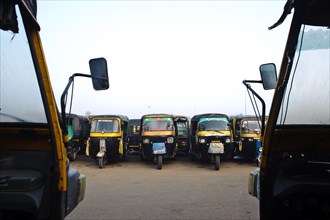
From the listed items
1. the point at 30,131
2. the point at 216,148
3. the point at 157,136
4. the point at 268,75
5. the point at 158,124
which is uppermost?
the point at 268,75

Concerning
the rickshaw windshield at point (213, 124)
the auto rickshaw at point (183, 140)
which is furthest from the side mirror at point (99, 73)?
the auto rickshaw at point (183, 140)

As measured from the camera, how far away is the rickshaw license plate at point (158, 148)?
44.1 feet

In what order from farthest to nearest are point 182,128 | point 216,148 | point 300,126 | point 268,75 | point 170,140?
point 182,128 → point 170,140 → point 216,148 → point 268,75 → point 300,126

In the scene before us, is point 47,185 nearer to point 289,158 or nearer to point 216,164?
point 289,158

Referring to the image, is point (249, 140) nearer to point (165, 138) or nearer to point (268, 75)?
point (165, 138)

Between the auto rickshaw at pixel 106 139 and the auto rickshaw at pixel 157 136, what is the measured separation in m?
1.03

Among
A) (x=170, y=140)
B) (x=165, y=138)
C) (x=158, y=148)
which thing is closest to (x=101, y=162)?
(x=158, y=148)

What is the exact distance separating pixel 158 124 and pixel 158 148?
1.37 meters

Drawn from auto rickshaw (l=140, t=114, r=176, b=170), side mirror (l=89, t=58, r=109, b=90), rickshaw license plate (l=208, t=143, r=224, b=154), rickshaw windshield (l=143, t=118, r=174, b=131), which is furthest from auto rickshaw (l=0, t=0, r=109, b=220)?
rickshaw windshield (l=143, t=118, r=174, b=131)

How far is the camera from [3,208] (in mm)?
2982

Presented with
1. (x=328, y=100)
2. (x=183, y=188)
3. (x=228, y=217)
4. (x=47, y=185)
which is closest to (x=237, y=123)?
(x=183, y=188)

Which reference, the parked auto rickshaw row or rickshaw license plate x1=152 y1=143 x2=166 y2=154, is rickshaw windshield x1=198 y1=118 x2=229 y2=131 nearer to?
the parked auto rickshaw row

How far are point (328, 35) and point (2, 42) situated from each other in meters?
3.27

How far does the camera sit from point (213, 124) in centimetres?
1405
